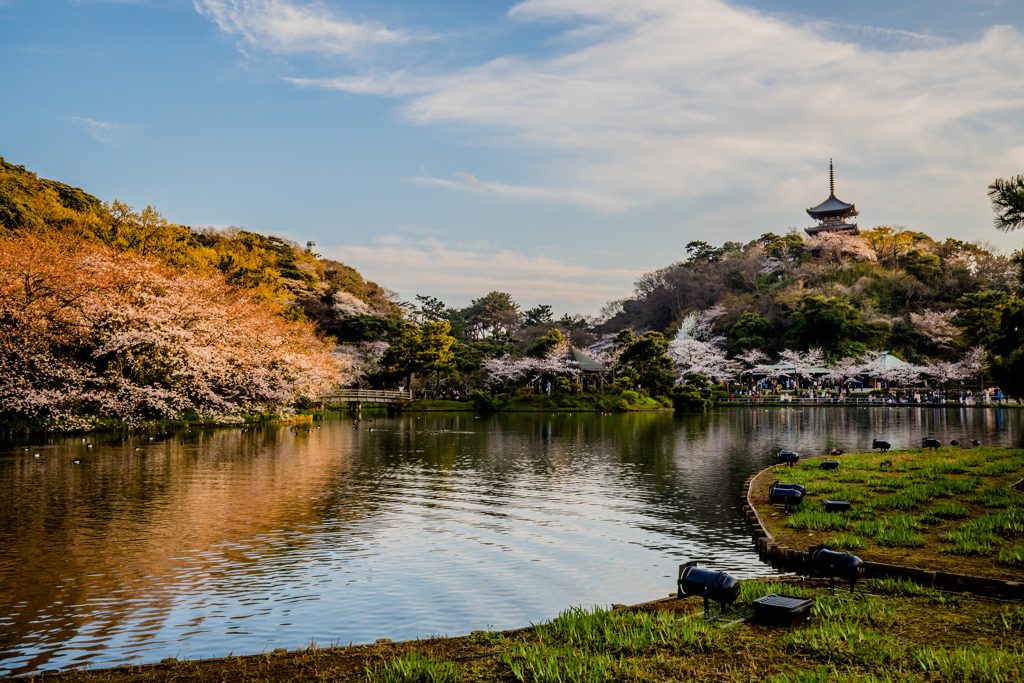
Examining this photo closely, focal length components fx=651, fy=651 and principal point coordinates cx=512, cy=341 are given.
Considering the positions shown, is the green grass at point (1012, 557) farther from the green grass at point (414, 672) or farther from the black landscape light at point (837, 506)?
the green grass at point (414, 672)

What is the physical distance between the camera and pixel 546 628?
6.23 meters

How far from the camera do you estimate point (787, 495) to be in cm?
1169

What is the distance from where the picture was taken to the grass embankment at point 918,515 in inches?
320

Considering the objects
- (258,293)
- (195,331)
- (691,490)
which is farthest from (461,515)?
(258,293)

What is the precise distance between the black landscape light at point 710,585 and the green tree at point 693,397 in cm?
4795

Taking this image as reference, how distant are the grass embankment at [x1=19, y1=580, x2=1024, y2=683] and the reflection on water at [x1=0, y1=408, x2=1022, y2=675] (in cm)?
104

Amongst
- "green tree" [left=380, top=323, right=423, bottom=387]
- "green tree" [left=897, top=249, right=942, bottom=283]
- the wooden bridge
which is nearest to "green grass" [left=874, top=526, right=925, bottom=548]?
Answer: the wooden bridge

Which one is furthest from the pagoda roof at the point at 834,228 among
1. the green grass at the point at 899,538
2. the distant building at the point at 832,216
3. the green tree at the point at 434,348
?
the green grass at the point at 899,538

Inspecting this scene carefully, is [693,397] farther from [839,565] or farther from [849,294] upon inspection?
[839,565]

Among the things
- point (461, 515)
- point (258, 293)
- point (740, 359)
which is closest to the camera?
point (461, 515)

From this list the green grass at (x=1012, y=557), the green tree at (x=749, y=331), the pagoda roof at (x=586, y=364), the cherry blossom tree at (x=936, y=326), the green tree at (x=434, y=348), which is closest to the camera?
the green grass at (x=1012, y=557)

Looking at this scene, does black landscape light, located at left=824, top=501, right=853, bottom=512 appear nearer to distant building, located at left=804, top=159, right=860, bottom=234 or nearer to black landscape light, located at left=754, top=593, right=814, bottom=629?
black landscape light, located at left=754, top=593, right=814, bottom=629

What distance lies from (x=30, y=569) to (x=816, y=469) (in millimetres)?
16161

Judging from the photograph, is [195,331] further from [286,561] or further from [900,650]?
[900,650]
